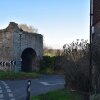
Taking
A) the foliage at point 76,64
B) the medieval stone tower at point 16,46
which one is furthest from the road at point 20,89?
the medieval stone tower at point 16,46

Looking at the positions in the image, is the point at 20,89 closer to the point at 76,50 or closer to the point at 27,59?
the point at 76,50

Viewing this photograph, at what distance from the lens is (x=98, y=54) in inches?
584

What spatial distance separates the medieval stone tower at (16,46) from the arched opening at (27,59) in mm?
679

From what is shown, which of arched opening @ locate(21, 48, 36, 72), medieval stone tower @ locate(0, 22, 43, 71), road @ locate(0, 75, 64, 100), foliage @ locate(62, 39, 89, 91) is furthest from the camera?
arched opening @ locate(21, 48, 36, 72)

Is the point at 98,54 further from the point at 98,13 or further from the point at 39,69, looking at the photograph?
the point at 39,69

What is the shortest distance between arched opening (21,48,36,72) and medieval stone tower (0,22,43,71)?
0.68m

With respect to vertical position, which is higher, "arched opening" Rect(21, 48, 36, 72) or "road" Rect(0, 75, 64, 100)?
"arched opening" Rect(21, 48, 36, 72)

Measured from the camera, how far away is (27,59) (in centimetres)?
5022

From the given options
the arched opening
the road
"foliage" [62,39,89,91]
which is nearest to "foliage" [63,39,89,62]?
"foliage" [62,39,89,91]

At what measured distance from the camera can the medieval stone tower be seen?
45.2 metres

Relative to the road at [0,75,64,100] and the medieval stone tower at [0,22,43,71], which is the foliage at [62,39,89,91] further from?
the medieval stone tower at [0,22,43,71]

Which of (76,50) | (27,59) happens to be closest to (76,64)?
(76,50)

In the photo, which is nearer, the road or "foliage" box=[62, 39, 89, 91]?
"foliage" box=[62, 39, 89, 91]

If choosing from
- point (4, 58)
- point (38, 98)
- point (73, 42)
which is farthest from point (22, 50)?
point (38, 98)
